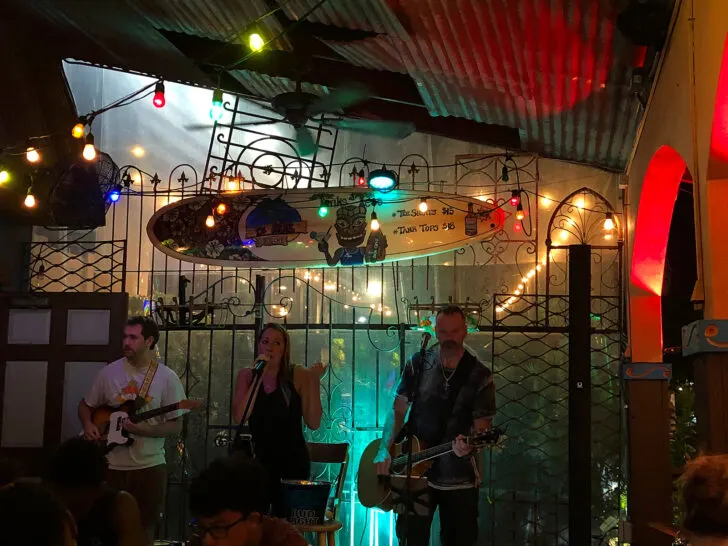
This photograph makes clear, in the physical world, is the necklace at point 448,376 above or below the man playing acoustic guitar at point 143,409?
above

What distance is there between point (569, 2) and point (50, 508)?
3842 millimetres

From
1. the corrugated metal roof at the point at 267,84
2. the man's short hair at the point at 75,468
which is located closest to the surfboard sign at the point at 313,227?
the corrugated metal roof at the point at 267,84

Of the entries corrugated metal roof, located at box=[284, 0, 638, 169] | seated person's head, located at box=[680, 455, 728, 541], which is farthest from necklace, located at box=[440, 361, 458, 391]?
corrugated metal roof, located at box=[284, 0, 638, 169]

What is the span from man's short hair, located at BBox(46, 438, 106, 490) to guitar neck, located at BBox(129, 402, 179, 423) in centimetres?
211

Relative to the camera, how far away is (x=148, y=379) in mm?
4762

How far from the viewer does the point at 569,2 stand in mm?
4125

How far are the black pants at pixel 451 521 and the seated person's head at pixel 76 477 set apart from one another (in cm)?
188

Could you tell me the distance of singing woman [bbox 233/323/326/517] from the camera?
383cm

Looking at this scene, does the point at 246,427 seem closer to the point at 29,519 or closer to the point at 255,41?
the point at 29,519

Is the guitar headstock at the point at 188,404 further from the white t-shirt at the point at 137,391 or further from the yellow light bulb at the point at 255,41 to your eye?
the yellow light bulb at the point at 255,41

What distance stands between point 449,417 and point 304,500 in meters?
0.96

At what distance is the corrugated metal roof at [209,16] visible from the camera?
567 cm

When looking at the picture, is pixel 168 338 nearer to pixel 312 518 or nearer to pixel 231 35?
pixel 231 35

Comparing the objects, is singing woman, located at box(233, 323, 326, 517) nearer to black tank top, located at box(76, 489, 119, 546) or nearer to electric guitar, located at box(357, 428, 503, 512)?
electric guitar, located at box(357, 428, 503, 512)
